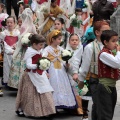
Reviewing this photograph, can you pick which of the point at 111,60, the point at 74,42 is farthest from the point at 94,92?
the point at 74,42

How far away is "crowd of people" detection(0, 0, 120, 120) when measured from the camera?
5660 mm

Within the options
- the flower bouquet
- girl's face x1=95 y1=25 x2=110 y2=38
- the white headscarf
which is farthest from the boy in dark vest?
the flower bouquet

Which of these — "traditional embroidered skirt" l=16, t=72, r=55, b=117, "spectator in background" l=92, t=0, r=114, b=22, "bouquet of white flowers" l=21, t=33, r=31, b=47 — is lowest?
"traditional embroidered skirt" l=16, t=72, r=55, b=117

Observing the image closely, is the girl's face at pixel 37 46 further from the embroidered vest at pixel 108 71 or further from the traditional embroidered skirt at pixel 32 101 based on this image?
the embroidered vest at pixel 108 71

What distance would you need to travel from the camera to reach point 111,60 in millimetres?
5508

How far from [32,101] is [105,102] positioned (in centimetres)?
206

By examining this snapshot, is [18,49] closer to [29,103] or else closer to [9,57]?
[9,57]

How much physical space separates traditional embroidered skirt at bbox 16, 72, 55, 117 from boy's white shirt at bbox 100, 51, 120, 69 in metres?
2.00

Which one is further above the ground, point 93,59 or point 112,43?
point 112,43

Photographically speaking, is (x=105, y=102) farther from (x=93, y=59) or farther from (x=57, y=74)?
(x=57, y=74)

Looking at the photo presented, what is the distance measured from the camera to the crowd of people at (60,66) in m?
5.66

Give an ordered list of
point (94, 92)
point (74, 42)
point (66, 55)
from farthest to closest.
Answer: point (74, 42) → point (66, 55) → point (94, 92)

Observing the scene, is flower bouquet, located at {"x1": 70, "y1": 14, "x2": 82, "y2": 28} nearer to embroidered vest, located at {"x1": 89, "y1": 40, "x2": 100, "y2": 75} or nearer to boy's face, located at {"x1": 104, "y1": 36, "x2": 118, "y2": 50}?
embroidered vest, located at {"x1": 89, "y1": 40, "x2": 100, "y2": 75}

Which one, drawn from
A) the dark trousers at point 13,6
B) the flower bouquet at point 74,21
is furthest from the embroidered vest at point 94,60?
the dark trousers at point 13,6
